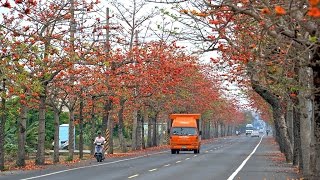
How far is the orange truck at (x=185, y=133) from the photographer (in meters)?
49.8

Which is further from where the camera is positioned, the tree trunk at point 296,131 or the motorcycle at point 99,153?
the motorcycle at point 99,153

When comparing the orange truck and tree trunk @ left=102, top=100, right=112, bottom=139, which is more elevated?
tree trunk @ left=102, top=100, right=112, bottom=139

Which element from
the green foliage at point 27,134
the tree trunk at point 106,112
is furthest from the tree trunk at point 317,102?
the tree trunk at point 106,112

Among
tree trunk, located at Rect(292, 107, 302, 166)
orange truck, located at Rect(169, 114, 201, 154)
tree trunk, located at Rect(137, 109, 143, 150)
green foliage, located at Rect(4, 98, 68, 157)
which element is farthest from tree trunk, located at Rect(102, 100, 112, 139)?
tree trunk, located at Rect(292, 107, 302, 166)

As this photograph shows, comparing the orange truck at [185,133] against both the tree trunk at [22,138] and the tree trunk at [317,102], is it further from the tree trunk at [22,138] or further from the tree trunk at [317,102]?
the tree trunk at [317,102]

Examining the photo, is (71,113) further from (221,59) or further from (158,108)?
(158,108)

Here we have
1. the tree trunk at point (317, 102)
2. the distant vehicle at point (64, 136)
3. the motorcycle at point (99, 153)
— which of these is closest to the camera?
the tree trunk at point (317, 102)

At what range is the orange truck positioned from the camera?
49812 mm

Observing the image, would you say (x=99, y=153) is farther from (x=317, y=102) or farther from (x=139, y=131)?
(x=139, y=131)

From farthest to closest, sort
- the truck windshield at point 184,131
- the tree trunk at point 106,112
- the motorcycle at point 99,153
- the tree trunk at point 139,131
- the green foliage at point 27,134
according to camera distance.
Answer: the tree trunk at point 139,131 → the truck windshield at point 184,131 → the green foliage at point 27,134 → the tree trunk at point 106,112 → the motorcycle at point 99,153

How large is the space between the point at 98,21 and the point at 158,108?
125 feet

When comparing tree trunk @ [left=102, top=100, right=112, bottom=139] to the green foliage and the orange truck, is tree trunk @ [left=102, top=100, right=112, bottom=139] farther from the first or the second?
the green foliage

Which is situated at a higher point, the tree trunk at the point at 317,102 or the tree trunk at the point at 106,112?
the tree trunk at the point at 106,112

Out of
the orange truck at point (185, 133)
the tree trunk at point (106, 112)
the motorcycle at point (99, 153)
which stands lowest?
the motorcycle at point (99, 153)
